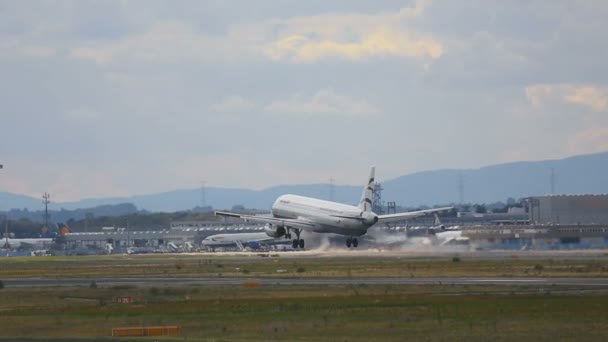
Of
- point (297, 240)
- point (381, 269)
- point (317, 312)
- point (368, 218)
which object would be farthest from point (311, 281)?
point (297, 240)

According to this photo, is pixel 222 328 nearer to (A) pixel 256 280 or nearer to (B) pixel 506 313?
(B) pixel 506 313

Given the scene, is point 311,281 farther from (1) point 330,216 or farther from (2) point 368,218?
(1) point 330,216

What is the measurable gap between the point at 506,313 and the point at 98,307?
63.1 feet

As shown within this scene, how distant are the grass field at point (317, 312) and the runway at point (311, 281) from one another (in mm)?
2970

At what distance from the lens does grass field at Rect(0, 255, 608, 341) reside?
45.4 m

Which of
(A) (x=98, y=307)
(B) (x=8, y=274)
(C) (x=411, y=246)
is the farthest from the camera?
(C) (x=411, y=246)

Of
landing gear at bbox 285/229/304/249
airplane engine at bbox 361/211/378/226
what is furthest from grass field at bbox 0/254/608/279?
landing gear at bbox 285/229/304/249

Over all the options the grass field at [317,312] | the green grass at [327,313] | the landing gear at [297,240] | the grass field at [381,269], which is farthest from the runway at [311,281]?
the landing gear at [297,240]

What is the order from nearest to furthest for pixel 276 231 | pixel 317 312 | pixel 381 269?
pixel 317 312 < pixel 381 269 < pixel 276 231

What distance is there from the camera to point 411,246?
128 m

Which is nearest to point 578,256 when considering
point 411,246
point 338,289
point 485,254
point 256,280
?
point 485,254

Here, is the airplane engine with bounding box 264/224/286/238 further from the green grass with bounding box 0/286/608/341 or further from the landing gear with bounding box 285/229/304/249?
the green grass with bounding box 0/286/608/341

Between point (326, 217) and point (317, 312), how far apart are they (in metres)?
73.4

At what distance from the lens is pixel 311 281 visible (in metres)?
76.4
